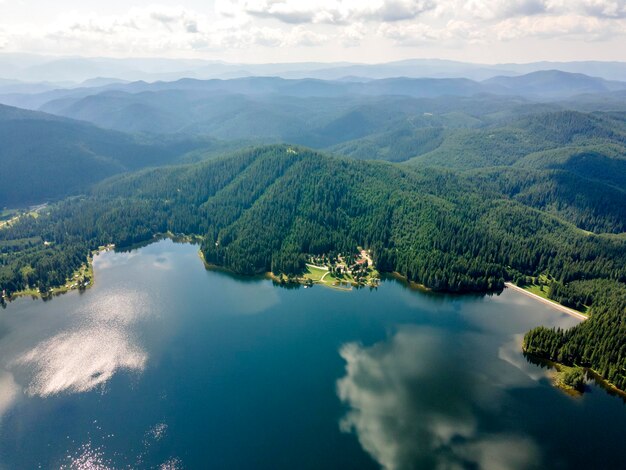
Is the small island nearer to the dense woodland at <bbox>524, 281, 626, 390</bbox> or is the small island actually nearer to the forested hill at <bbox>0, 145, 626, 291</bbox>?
the forested hill at <bbox>0, 145, 626, 291</bbox>

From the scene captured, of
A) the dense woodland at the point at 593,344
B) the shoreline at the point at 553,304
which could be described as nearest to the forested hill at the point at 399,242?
the dense woodland at the point at 593,344

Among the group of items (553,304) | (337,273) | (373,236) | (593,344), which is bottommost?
(337,273)

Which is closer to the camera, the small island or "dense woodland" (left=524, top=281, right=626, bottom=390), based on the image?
"dense woodland" (left=524, top=281, right=626, bottom=390)

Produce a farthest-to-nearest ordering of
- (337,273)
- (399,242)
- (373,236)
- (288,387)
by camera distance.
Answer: (373,236) → (399,242) → (337,273) → (288,387)

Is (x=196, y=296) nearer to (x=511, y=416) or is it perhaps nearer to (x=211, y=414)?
(x=211, y=414)

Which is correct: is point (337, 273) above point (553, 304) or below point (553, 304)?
below

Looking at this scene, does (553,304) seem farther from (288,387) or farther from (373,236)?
(288,387)

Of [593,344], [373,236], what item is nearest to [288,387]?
[593,344]

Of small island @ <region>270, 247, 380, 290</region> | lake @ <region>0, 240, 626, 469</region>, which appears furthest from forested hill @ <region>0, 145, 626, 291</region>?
lake @ <region>0, 240, 626, 469</region>

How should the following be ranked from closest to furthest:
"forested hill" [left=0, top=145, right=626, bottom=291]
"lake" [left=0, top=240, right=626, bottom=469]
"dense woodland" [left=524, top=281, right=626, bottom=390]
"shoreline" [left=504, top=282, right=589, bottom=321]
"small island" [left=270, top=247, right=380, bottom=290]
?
1. "lake" [left=0, top=240, right=626, bottom=469]
2. "dense woodland" [left=524, top=281, right=626, bottom=390]
3. "shoreline" [left=504, top=282, right=589, bottom=321]
4. "forested hill" [left=0, top=145, right=626, bottom=291]
5. "small island" [left=270, top=247, right=380, bottom=290]
